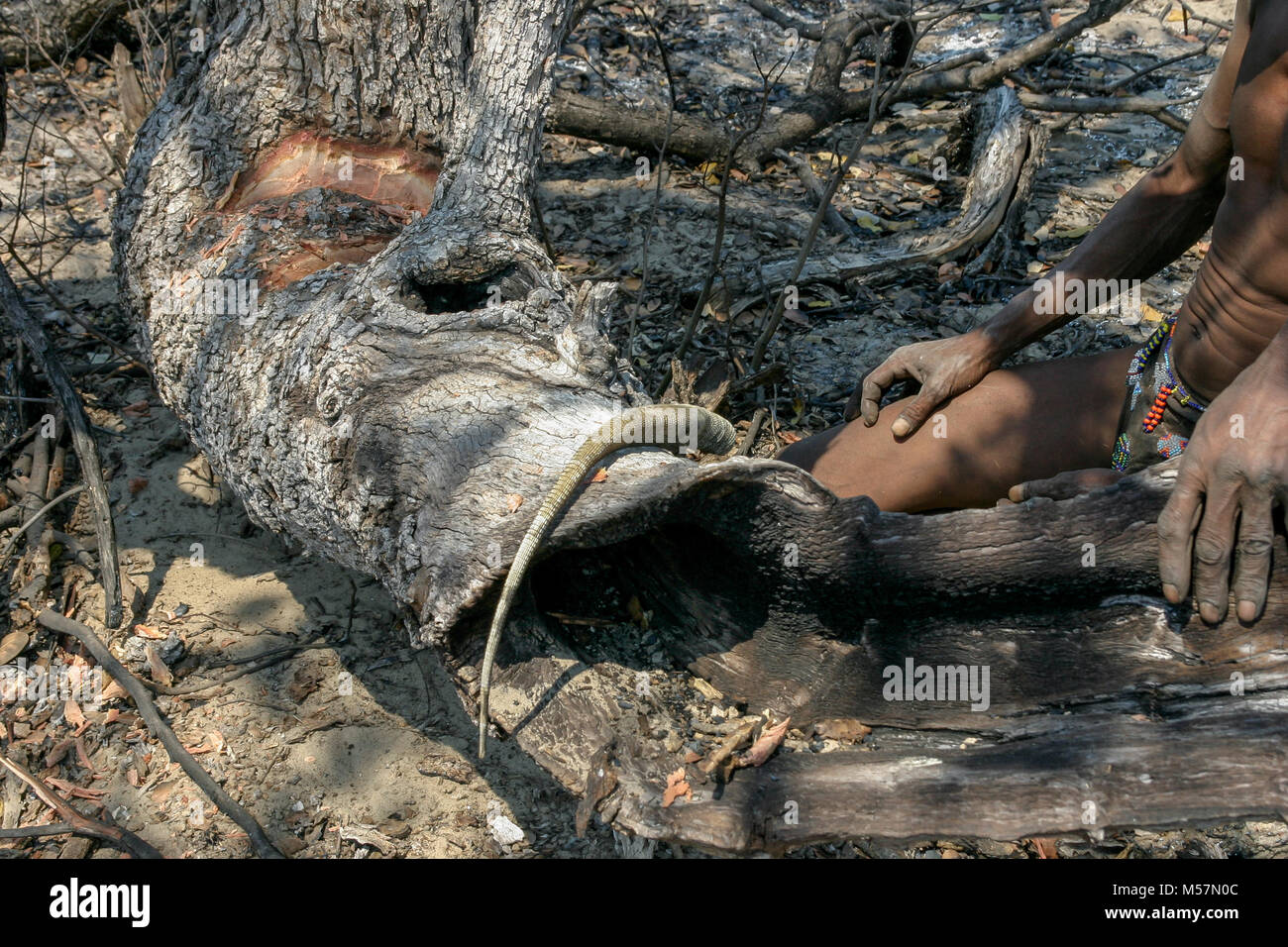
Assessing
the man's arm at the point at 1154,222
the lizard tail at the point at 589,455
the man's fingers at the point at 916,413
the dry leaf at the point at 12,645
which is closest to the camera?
the lizard tail at the point at 589,455

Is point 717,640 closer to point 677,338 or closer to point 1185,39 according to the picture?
point 677,338

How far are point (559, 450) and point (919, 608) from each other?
2.58 ft

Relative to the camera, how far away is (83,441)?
321 cm

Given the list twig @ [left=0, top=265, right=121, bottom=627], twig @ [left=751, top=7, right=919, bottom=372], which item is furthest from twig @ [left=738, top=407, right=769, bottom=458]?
twig @ [left=0, top=265, right=121, bottom=627]

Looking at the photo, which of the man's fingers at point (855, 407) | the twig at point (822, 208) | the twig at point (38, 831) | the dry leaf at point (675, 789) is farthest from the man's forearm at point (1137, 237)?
the twig at point (38, 831)

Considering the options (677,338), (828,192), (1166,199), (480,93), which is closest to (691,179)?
(677,338)

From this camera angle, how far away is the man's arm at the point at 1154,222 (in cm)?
248

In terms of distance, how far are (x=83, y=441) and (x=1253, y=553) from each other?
3225mm

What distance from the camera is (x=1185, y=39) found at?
6.22 metres

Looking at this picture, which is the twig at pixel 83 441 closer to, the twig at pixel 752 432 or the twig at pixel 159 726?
the twig at pixel 159 726

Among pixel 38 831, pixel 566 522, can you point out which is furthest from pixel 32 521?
pixel 566 522

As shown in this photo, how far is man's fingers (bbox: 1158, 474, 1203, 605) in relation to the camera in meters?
1.76

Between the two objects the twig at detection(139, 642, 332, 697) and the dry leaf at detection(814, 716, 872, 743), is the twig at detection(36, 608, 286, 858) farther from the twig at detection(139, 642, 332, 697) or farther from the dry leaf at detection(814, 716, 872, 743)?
the dry leaf at detection(814, 716, 872, 743)

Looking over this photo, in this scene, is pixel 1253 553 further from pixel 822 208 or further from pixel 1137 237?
pixel 822 208
